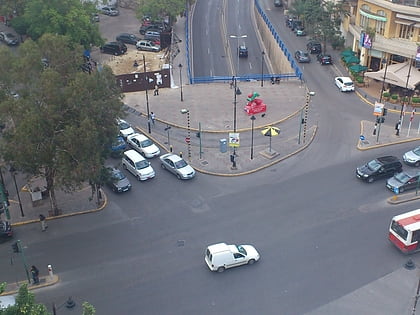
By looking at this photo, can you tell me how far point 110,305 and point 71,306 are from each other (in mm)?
2196

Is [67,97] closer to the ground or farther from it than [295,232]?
farther from it

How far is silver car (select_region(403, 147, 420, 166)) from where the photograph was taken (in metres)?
42.2

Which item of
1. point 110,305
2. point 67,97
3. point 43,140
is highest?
point 67,97

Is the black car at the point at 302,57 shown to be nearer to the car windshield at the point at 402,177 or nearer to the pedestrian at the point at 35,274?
the car windshield at the point at 402,177

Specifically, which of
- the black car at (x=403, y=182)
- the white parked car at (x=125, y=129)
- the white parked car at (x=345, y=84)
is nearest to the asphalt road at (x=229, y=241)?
the black car at (x=403, y=182)

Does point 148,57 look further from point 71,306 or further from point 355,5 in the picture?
point 71,306

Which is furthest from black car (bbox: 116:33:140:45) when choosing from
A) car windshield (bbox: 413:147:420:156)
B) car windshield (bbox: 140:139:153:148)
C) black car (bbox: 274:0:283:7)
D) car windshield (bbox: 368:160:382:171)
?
car windshield (bbox: 413:147:420:156)

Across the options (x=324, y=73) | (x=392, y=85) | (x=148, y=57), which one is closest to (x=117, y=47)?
(x=148, y=57)

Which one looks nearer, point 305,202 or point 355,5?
point 305,202

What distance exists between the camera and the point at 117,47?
72.1m

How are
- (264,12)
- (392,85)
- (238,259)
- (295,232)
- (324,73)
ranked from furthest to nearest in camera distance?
(264,12), (324,73), (392,85), (295,232), (238,259)

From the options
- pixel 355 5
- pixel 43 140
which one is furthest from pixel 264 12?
pixel 43 140

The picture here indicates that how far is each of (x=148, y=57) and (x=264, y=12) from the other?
3006cm

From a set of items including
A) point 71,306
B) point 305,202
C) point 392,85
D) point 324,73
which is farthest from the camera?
point 324,73
